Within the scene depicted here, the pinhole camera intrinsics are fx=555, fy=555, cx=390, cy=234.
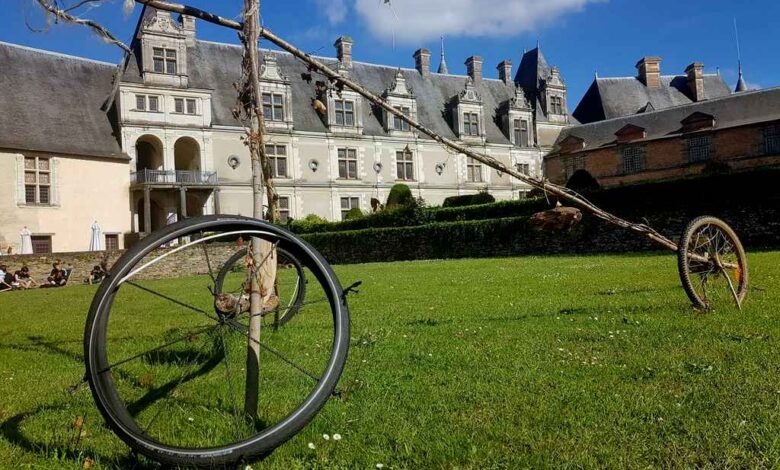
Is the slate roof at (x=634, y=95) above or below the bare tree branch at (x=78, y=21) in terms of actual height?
above

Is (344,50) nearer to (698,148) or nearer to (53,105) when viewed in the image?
(53,105)

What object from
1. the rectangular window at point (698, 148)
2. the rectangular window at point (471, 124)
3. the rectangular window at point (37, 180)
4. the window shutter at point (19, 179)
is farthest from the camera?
the rectangular window at point (471, 124)

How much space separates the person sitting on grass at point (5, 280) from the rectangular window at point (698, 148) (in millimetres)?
33318

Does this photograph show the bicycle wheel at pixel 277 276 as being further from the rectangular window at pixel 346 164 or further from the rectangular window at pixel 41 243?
the rectangular window at pixel 346 164

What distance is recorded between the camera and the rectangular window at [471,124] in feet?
133

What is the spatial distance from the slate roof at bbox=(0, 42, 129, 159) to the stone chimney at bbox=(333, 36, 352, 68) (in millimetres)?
14871

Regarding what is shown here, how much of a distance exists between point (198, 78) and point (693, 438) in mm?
35279

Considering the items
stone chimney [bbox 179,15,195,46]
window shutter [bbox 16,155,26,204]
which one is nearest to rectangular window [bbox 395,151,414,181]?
stone chimney [bbox 179,15,195,46]

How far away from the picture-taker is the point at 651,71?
141 ft

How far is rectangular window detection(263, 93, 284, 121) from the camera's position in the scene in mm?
34938

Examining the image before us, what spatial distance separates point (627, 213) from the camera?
1919 cm

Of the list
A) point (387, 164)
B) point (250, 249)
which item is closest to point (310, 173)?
point (387, 164)

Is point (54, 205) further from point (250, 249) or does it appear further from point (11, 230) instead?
point (250, 249)

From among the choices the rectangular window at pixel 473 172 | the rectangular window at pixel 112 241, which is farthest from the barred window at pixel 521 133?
the rectangular window at pixel 112 241
